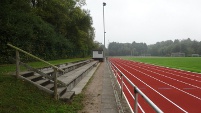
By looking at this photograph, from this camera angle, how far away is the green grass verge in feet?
21.4

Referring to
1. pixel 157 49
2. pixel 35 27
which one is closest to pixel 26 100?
pixel 35 27

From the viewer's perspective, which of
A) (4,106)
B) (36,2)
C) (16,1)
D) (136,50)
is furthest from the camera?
(136,50)

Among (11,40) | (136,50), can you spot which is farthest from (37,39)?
(136,50)

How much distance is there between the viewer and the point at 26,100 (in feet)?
23.6

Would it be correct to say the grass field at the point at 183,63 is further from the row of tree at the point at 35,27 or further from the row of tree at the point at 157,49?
the row of tree at the point at 157,49

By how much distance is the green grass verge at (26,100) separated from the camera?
651cm

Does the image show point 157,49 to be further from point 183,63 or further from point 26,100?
point 26,100

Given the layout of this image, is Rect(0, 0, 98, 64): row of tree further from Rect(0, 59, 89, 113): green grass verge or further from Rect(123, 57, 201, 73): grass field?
Rect(123, 57, 201, 73): grass field

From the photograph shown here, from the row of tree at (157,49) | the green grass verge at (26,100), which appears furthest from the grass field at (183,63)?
the row of tree at (157,49)

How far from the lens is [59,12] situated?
131ft

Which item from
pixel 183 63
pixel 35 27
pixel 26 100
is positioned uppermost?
pixel 35 27

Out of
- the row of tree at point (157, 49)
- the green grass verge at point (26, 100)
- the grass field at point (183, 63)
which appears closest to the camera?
the green grass verge at point (26, 100)

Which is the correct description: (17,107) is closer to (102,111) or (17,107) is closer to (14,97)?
(14,97)

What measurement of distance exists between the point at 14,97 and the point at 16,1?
63.4 ft
